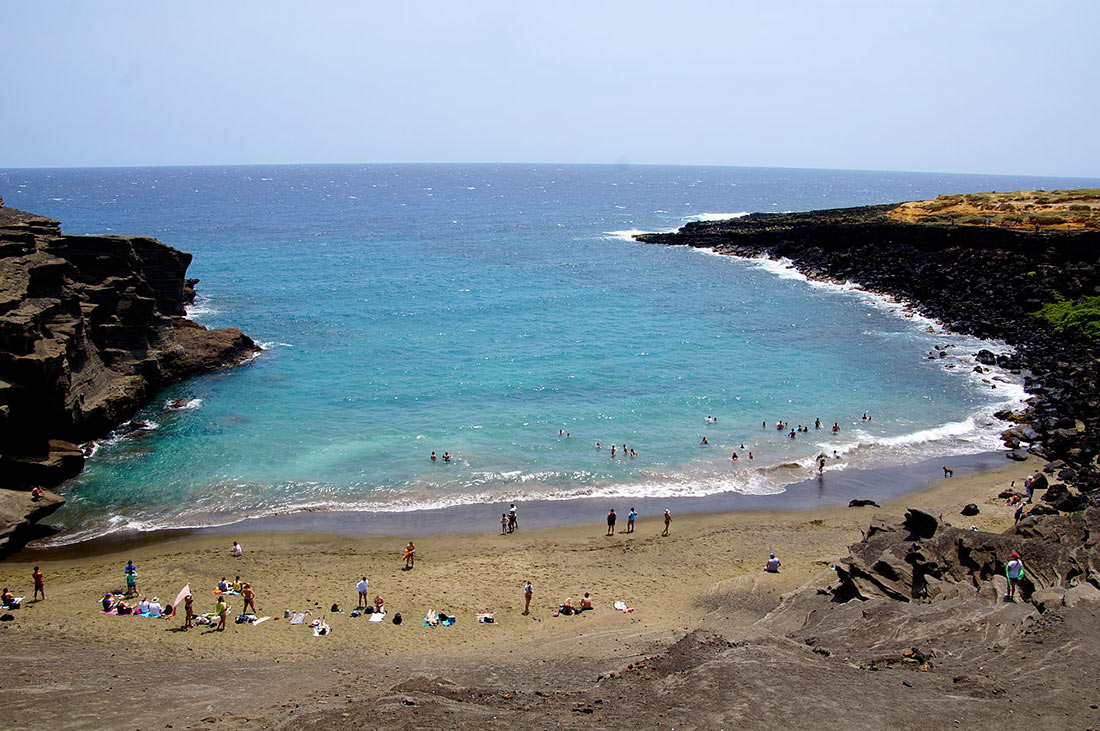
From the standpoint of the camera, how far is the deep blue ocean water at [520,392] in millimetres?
33750

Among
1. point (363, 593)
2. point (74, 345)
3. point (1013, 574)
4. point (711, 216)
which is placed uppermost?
point (711, 216)

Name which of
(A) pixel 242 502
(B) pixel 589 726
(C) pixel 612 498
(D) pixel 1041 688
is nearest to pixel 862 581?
(D) pixel 1041 688

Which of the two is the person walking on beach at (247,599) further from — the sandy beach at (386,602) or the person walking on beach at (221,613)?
the person walking on beach at (221,613)

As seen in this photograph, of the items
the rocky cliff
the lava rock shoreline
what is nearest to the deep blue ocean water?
the rocky cliff

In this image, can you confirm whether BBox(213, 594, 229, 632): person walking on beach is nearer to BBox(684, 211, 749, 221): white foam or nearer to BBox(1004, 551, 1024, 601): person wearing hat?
BBox(1004, 551, 1024, 601): person wearing hat

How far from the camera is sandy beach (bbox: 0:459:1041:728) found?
55.6ft

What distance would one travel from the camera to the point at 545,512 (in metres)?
31.5

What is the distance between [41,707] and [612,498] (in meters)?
22.0

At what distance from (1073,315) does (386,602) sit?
2191 inches

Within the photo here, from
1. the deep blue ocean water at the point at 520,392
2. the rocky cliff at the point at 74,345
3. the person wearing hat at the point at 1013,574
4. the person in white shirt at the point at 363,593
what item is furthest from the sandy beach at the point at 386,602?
the rocky cliff at the point at 74,345

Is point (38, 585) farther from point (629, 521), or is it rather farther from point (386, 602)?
point (629, 521)

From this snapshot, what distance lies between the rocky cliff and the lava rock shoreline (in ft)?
140

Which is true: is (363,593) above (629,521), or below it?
below

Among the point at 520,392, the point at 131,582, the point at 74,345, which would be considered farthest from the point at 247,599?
the point at 520,392
